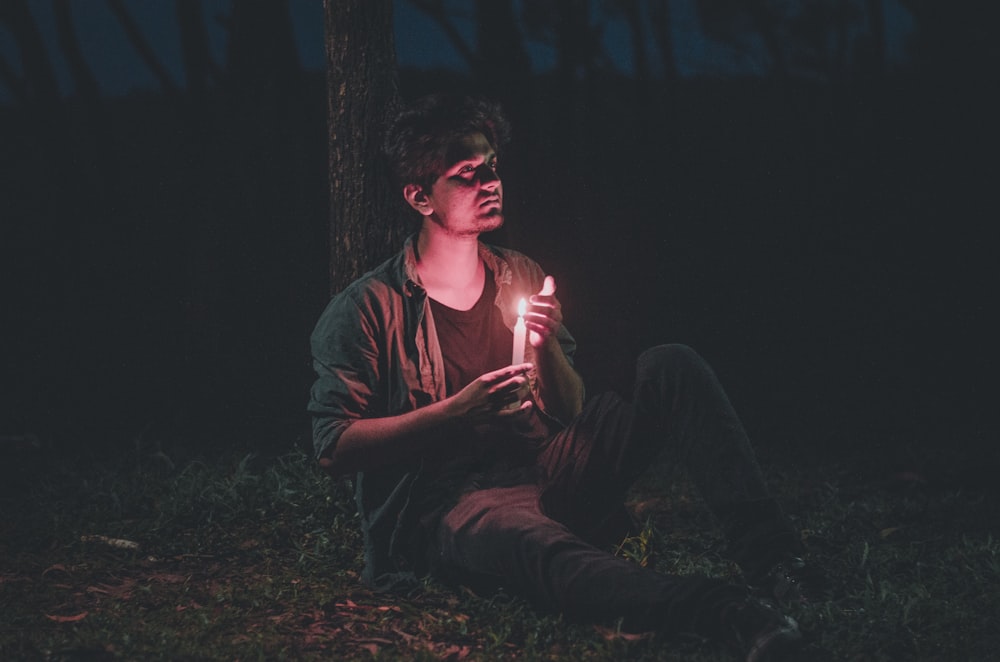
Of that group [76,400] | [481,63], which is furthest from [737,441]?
[76,400]

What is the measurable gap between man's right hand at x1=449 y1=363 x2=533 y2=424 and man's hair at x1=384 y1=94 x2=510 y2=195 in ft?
3.30

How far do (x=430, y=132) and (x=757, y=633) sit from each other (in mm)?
2475

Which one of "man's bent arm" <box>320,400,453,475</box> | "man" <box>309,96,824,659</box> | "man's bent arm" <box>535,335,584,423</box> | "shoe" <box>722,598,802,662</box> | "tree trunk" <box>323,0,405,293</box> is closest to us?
"shoe" <box>722,598,802,662</box>

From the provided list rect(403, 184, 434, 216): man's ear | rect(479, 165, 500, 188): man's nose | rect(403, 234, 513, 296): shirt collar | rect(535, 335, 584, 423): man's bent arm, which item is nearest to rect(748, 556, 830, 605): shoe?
rect(535, 335, 584, 423): man's bent arm

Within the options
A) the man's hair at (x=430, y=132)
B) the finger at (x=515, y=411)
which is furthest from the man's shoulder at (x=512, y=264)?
the finger at (x=515, y=411)

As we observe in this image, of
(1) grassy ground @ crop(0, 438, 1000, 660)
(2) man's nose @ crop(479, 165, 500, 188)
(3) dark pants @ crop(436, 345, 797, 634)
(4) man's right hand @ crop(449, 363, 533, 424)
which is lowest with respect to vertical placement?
(1) grassy ground @ crop(0, 438, 1000, 660)

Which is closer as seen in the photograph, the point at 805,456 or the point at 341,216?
the point at 341,216

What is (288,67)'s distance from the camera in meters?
8.80

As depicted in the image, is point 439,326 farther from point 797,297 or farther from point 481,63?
point 797,297

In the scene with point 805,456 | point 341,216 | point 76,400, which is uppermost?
point 341,216

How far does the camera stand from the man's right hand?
11.9 feet

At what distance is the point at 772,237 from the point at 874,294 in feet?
4.76

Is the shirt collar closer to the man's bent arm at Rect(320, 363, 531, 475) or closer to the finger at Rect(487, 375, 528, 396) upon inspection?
the man's bent arm at Rect(320, 363, 531, 475)

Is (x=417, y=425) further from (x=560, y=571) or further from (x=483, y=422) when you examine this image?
(x=560, y=571)
